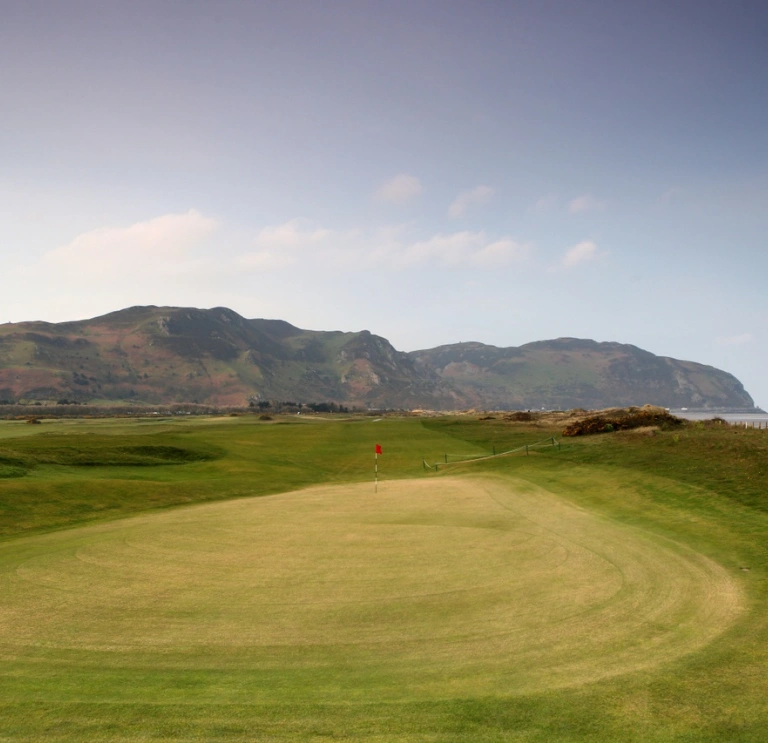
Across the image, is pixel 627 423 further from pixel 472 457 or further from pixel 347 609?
pixel 347 609

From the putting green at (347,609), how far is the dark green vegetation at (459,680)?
0.10m

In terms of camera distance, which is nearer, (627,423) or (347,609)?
(347,609)

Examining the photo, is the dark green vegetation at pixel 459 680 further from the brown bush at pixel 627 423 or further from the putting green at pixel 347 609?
the brown bush at pixel 627 423

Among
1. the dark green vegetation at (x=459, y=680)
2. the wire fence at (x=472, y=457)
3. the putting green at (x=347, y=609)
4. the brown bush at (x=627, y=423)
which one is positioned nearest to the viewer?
the dark green vegetation at (x=459, y=680)

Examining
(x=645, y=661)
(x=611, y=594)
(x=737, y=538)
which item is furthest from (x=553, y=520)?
(x=645, y=661)

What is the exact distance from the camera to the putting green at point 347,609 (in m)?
8.42

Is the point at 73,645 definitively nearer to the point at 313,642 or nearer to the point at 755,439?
the point at 313,642

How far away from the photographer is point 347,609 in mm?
11016

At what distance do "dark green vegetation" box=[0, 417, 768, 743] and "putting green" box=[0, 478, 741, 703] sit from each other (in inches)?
3.8

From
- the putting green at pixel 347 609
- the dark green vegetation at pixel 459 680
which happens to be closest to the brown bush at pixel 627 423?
the dark green vegetation at pixel 459 680

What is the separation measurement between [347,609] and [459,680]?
3211mm

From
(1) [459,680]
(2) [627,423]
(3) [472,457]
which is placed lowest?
(3) [472,457]

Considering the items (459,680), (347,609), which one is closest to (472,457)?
(347,609)

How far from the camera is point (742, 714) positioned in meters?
7.38
